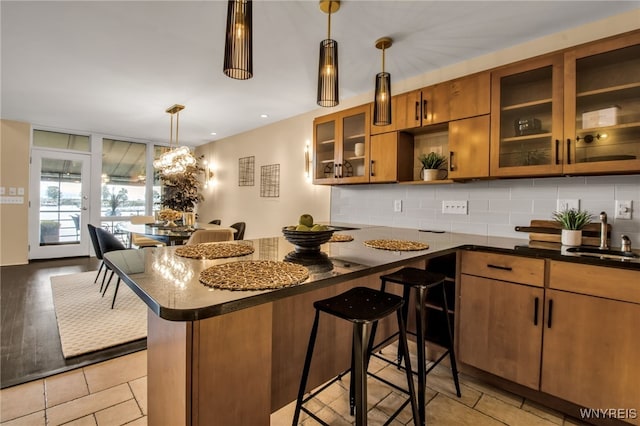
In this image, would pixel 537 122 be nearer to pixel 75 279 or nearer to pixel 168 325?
pixel 168 325

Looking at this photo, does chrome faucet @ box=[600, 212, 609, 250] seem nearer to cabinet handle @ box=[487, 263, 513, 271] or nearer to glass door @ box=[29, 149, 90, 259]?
cabinet handle @ box=[487, 263, 513, 271]

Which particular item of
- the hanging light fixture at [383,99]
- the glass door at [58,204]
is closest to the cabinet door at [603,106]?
the hanging light fixture at [383,99]

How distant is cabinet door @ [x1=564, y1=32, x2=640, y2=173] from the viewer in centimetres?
176

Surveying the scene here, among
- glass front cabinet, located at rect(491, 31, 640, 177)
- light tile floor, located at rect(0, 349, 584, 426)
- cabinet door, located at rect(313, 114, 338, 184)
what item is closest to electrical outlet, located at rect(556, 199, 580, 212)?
glass front cabinet, located at rect(491, 31, 640, 177)

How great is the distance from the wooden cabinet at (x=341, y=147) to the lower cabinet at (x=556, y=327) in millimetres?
1484

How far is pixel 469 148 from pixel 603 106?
767mm

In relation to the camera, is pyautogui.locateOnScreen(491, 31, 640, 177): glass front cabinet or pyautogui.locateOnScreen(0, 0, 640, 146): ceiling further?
pyautogui.locateOnScreen(0, 0, 640, 146): ceiling

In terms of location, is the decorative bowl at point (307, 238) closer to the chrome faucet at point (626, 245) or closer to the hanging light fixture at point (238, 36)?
the hanging light fixture at point (238, 36)

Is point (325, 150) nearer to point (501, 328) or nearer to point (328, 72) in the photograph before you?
point (328, 72)

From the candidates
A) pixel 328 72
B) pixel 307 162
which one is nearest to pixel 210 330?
pixel 328 72

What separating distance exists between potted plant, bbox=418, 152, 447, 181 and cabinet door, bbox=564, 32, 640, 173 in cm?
89

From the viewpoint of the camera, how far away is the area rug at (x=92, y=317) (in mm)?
2412

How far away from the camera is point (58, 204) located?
5.55 metres

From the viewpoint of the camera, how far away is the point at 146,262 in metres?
1.25
